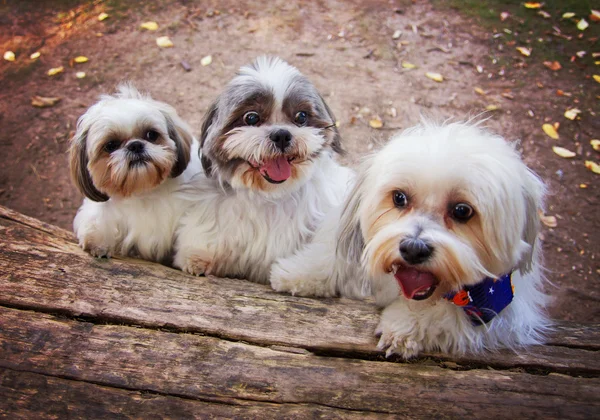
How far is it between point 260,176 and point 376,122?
8.84 feet

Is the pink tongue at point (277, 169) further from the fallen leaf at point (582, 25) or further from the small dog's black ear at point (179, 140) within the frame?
the fallen leaf at point (582, 25)

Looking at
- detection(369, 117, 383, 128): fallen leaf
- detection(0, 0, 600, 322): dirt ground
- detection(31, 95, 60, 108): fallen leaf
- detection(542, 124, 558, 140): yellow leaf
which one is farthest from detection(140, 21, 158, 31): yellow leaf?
detection(542, 124, 558, 140): yellow leaf

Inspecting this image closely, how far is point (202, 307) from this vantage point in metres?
2.56

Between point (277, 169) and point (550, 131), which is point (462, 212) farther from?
point (550, 131)

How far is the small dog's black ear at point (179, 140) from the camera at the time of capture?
3016 mm

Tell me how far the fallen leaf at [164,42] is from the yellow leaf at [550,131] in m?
4.39

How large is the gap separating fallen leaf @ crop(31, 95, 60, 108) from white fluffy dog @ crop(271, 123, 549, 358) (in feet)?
13.8

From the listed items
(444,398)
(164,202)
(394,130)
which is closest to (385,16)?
(394,130)

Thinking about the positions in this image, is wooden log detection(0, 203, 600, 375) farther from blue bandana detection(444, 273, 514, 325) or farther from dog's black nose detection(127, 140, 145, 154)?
dog's black nose detection(127, 140, 145, 154)

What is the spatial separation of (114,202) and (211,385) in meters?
1.45

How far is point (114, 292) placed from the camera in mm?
2621

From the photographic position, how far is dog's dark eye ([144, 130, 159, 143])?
291cm

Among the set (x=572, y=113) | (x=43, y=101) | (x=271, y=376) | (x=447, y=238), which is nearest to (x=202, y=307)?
(x=271, y=376)

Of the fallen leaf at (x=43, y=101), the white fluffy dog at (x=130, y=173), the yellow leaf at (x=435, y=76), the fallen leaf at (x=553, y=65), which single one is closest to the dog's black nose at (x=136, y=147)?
the white fluffy dog at (x=130, y=173)
